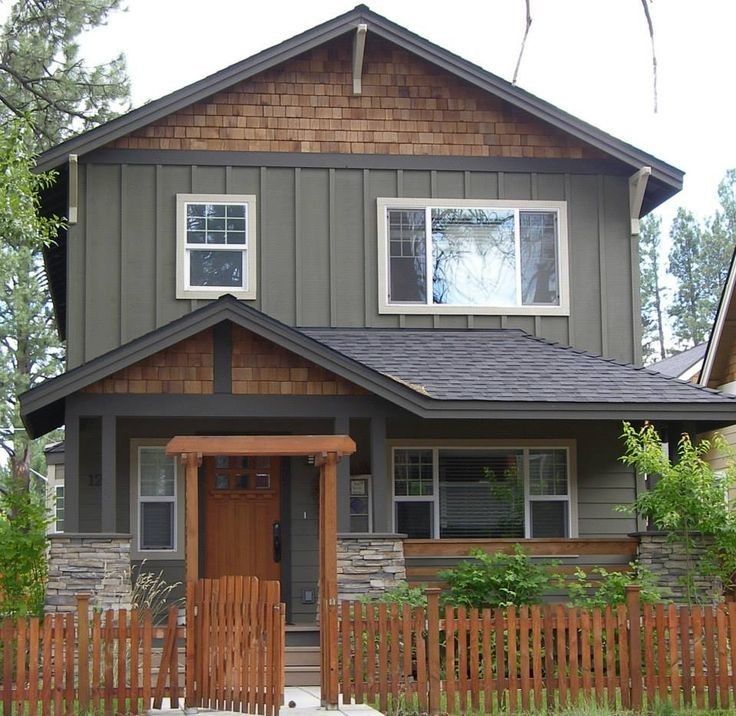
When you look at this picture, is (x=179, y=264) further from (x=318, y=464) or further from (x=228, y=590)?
(x=228, y=590)

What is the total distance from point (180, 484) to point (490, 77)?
6.77m

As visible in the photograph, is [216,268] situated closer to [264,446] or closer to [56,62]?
[264,446]

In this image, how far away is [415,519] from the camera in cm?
1669

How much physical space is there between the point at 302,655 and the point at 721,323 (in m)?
10.1

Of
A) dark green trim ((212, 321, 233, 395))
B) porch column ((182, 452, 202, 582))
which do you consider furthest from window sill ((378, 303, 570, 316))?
porch column ((182, 452, 202, 582))

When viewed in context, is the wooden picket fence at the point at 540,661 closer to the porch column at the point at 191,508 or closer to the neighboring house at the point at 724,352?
the porch column at the point at 191,508

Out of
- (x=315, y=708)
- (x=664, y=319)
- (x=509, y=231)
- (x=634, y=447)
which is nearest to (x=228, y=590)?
(x=315, y=708)

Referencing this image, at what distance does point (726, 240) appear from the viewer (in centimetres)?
5588

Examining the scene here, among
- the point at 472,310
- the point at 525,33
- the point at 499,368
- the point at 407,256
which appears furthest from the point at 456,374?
the point at 525,33

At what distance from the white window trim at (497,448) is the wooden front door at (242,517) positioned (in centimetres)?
156

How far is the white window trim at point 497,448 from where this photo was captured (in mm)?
16703

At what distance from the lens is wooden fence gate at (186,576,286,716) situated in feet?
35.9

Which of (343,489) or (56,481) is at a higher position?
(56,481)

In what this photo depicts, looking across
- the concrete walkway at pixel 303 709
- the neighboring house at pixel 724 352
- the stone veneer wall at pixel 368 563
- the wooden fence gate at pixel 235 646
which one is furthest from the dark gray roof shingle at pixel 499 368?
the neighboring house at pixel 724 352
